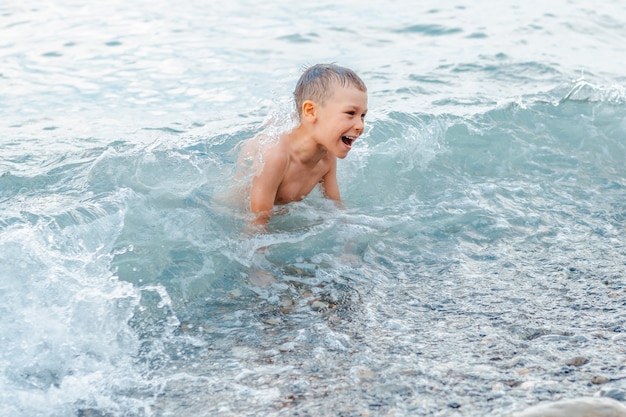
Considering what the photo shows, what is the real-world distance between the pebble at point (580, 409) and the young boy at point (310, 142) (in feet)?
7.84

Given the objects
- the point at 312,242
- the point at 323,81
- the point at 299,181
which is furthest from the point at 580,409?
the point at 299,181

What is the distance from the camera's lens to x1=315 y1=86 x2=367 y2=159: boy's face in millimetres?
4871

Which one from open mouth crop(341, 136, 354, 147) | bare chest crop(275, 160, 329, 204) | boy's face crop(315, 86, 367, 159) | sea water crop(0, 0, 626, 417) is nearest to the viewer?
sea water crop(0, 0, 626, 417)

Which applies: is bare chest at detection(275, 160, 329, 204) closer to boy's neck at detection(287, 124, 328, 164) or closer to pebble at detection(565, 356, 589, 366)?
boy's neck at detection(287, 124, 328, 164)

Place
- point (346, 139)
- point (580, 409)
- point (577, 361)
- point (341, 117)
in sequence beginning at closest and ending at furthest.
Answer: point (580, 409), point (577, 361), point (341, 117), point (346, 139)

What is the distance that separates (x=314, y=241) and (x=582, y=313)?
5.86 feet

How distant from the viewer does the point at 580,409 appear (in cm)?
289

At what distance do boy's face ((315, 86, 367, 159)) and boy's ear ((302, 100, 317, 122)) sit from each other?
0.11ft

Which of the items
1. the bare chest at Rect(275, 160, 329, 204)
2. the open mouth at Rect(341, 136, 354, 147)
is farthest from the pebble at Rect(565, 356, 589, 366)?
the bare chest at Rect(275, 160, 329, 204)

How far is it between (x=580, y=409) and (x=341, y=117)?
252 cm

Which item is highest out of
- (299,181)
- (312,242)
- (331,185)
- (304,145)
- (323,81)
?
(323,81)

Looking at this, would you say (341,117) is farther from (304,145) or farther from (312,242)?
(312,242)

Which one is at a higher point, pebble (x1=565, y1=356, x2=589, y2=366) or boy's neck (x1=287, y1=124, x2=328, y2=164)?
boy's neck (x1=287, y1=124, x2=328, y2=164)

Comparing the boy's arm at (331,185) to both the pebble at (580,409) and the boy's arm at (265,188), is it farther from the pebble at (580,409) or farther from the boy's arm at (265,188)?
the pebble at (580,409)
